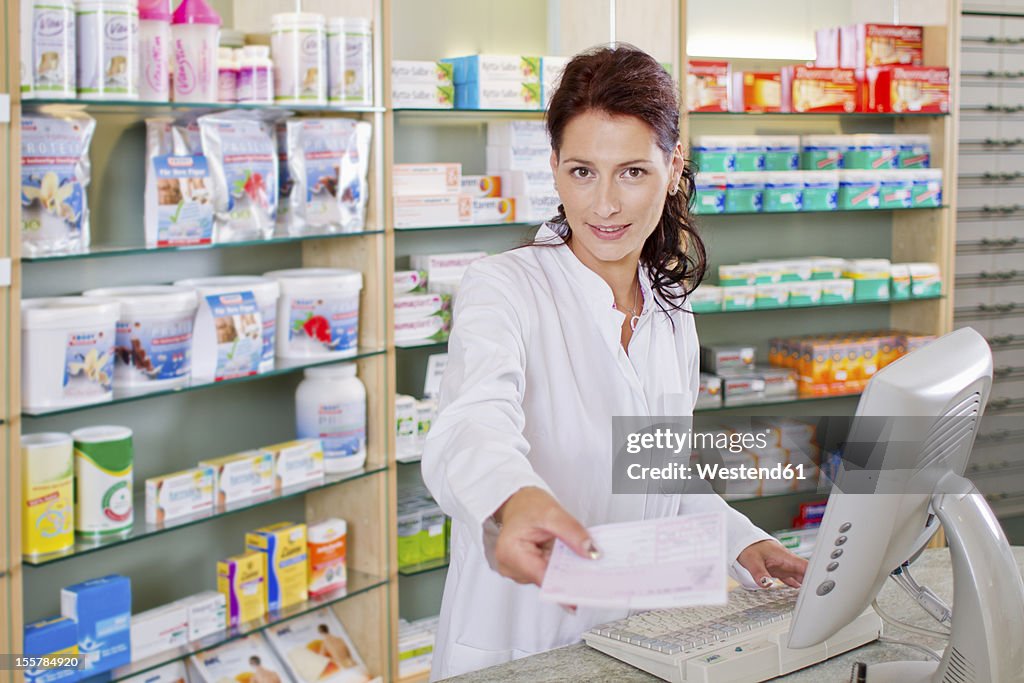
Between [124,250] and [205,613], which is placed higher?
[124,250]

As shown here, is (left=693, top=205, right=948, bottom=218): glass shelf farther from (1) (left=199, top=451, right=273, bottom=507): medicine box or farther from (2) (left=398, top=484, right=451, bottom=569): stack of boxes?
(1) (left=199, top=451, right=273, bottom=507): medicine box

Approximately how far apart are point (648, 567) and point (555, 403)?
2.50 ft

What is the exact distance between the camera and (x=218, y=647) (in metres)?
3.26

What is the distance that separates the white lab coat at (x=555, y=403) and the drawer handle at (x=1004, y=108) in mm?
3348

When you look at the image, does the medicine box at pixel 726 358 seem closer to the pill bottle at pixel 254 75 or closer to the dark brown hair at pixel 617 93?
the pill bottle at pixel 254 75

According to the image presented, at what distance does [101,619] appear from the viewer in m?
2.85

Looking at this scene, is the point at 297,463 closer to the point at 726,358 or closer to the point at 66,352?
the point at 66,352

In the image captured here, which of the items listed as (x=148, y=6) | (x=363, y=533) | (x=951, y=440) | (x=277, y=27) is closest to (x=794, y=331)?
(x=363, y=533)

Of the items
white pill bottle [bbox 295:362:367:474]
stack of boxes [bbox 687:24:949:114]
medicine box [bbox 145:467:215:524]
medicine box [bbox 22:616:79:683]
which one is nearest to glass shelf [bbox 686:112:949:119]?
stack of boxes [bbox 687:24:949:114]

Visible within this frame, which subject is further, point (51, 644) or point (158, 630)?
point (158, 630)

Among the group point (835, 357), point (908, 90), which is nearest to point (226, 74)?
point (835, 357)

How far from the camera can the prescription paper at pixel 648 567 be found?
101cm

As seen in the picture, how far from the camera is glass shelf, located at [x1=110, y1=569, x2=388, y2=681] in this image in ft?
9.63

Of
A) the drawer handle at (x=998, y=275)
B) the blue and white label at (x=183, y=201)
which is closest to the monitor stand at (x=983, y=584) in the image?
the blue and white label at (x=183, y=201)
